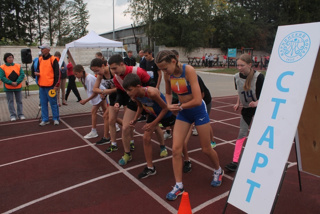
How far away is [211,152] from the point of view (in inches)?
130

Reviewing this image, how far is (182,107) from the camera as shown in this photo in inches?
118

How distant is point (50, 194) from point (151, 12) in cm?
3495

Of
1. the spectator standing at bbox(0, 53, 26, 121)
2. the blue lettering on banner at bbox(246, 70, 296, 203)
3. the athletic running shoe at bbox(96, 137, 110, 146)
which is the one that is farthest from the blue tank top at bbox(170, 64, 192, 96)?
the spectator standing at bbox(0, 53, 26, 121)

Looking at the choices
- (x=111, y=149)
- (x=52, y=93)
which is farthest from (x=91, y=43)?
(x=111, y=149)

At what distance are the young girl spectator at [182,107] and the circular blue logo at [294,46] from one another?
0.99 m

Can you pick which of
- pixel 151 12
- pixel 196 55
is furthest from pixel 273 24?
pixel 151 12

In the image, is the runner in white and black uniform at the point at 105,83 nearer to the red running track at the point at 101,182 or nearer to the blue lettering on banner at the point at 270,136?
the red running track at the point at 101,182

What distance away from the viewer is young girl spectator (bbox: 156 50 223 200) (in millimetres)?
2984

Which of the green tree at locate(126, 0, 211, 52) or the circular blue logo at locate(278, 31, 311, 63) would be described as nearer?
the circular blue logo at locate(278, 31, 311, 63)

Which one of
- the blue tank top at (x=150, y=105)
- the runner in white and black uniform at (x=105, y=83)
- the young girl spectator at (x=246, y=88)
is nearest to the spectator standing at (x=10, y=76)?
the runner in white and black uniform at (x=105, y=83)

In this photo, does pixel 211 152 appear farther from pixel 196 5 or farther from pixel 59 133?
pixel 196 5

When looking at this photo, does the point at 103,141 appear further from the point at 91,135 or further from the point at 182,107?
the point at 182,107

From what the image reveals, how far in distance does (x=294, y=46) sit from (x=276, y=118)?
657mm

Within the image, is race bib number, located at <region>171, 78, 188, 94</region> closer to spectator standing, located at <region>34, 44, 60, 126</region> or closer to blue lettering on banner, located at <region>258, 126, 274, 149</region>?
blue lettering on banner, located at <region>258, 126, 274, 149</region>
